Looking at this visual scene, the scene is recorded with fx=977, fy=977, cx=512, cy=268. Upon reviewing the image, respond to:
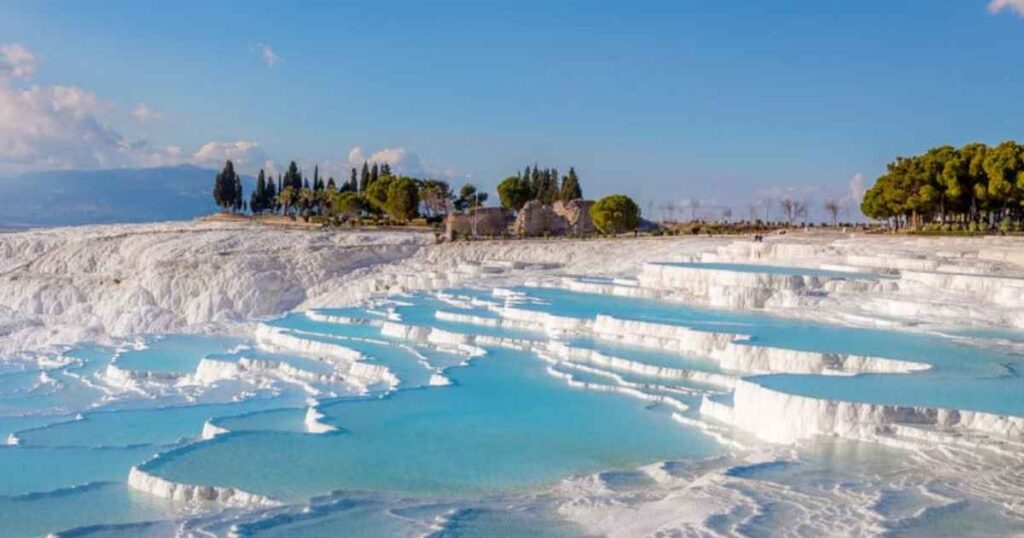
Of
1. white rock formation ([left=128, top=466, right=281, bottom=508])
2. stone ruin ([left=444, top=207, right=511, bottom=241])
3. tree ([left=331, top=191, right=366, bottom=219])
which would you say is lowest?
white rock formation ([left=128, top=466, right=281, bottom=508])

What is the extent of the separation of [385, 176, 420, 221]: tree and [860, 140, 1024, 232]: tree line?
21.5m

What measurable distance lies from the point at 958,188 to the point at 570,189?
21.4 meters

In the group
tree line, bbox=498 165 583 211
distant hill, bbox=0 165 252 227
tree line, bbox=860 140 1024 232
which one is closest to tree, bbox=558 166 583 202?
tree line, bbox=498 165 583 211

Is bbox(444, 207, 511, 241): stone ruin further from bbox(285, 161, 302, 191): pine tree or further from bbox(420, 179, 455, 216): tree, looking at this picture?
bbox(285, 161, 302, 191): pine tree

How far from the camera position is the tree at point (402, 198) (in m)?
47.8

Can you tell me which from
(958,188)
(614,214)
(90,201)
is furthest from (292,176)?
(90,201)

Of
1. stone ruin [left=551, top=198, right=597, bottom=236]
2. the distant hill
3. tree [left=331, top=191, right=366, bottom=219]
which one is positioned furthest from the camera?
the distant hill

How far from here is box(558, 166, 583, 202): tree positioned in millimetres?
52062

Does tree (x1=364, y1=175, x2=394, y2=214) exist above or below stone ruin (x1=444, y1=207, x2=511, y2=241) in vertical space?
above

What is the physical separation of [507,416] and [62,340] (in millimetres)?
17972

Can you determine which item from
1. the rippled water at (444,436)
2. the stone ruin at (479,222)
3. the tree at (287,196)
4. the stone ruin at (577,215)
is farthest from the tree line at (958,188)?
the tree at (287,196)

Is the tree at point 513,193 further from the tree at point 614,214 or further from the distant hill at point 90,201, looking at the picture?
the distant hill at point 90,201

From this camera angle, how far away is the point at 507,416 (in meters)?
11.3

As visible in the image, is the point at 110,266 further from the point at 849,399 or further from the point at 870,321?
the point at 849,399
